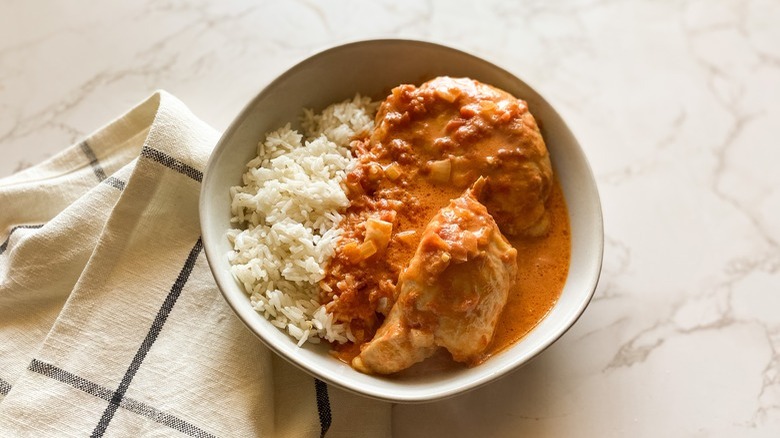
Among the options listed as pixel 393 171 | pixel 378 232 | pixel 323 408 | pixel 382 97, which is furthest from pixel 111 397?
pixel 382 97

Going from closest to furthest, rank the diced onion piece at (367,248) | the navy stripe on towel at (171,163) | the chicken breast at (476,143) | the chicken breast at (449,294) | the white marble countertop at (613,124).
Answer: the chicken breast at (449,294)
the diced onion piece at (367,248)
the chicken breast at (476,143)
the navy stripe on towel at (171,163)
the white marble countertop at (613,124)

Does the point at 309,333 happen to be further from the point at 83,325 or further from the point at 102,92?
the point at 102,92

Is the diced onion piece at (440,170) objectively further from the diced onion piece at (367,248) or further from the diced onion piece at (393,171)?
the diced onion piece at (367,248)

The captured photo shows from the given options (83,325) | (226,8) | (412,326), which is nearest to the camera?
(412,326)

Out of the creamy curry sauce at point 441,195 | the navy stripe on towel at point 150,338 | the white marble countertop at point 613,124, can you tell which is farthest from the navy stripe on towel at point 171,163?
the creamy curry sauce at point 441,195

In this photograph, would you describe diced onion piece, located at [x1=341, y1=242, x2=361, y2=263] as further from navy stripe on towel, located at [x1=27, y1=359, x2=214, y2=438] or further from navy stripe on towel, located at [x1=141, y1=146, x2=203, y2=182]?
navy stripe on towel, located at [x1=27, y1=359, x2=214, y2=438]

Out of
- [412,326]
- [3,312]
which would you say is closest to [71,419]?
[3,312]
